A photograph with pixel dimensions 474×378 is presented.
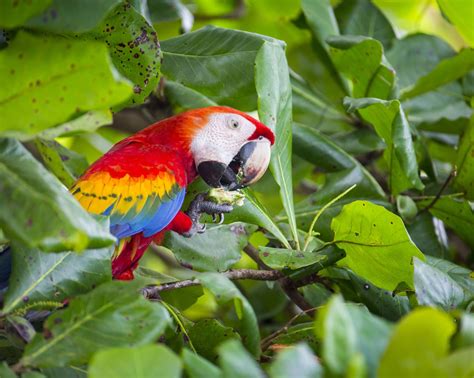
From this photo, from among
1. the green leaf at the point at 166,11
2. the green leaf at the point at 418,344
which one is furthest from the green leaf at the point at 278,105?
the green leaf at the point at 418,344

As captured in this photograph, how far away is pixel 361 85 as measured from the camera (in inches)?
55.5

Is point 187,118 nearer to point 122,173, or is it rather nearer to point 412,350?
point 122,173

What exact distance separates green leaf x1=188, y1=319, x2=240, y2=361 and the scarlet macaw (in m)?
0.21

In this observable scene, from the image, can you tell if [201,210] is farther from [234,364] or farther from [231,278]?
[234,364]

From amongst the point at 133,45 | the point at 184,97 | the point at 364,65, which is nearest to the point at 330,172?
the point at 364,65

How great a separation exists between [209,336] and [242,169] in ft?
1.13

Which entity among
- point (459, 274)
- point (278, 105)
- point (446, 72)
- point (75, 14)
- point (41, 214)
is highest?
point (75, 14)

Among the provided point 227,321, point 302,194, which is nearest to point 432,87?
point 302,194

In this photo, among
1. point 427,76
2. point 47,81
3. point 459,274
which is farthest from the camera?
point 427,76

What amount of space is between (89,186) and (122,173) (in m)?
0.06

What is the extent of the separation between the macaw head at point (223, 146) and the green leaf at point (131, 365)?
0.59 meters

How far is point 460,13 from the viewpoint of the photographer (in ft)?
4.74

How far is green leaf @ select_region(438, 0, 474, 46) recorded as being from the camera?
142 centimetres

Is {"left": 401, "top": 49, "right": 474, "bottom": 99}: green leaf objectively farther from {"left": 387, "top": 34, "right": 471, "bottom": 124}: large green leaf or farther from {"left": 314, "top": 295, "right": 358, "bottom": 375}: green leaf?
{"left": 314, "top": 295, "right": 358, "bottom": 375}: green leaf
